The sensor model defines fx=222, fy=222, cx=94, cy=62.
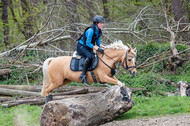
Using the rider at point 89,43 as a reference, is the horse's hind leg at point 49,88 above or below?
below

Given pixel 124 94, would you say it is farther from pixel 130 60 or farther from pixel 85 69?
pixel 85 69

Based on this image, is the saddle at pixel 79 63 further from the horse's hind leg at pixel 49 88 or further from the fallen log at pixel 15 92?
the fallen log at pixel 15 92

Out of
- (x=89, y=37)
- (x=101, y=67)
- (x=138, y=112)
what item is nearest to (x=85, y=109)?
(x=101, y=67)

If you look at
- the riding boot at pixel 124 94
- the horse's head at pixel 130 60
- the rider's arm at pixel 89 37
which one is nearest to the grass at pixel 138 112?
the riding boot at pixel 124 94

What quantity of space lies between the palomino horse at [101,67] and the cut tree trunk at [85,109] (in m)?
0.58

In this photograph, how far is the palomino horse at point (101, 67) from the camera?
6.06 metres

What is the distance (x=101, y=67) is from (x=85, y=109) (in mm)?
1276

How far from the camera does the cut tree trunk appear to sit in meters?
5.36

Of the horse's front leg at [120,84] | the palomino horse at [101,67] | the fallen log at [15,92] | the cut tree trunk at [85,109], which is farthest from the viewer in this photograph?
the fallen log at [15,92]

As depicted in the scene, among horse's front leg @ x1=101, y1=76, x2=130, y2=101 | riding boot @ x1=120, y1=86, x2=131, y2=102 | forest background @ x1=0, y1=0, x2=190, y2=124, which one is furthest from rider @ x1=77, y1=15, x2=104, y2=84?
forest background @ x1=0, y1=0, x2=190, y2=124

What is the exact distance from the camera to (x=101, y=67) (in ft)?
20.6

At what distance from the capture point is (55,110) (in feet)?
17.7

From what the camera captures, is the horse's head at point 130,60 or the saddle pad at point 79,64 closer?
the horse's head at point 130,60

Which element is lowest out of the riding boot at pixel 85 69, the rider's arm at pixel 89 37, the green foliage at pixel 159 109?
the green foliage at pixel 159 109
